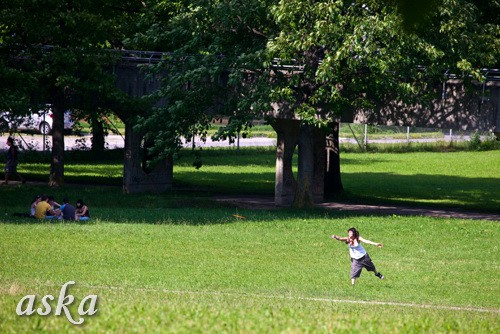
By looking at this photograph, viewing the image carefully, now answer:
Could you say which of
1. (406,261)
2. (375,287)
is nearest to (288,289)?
(375,287)

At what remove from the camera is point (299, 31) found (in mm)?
28438

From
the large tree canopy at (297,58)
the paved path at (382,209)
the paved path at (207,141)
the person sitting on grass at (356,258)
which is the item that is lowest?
the paved path at (382,209)

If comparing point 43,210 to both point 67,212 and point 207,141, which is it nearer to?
point 67,212

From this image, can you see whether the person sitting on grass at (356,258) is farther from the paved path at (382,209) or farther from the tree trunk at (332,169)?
the tree trunk at (332,169)

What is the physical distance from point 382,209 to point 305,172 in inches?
124

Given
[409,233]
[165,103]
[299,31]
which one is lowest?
[409,233]

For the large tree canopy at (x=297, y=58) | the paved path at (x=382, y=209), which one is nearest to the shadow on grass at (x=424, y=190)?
the paved path at (x=382, y=209)

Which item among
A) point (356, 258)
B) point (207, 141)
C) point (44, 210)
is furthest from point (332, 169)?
point (207, 141)

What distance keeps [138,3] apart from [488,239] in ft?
62.2

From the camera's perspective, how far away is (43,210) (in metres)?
26.1

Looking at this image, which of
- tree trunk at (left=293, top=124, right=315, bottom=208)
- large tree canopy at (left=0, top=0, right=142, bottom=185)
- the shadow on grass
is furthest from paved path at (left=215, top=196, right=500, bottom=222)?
large tree canopy at (left=0, top=0, right=142, bottom=185)

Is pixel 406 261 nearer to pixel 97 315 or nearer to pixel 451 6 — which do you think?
pixel 451 6

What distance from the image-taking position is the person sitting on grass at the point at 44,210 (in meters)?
26.1

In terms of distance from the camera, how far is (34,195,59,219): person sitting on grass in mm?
26062
